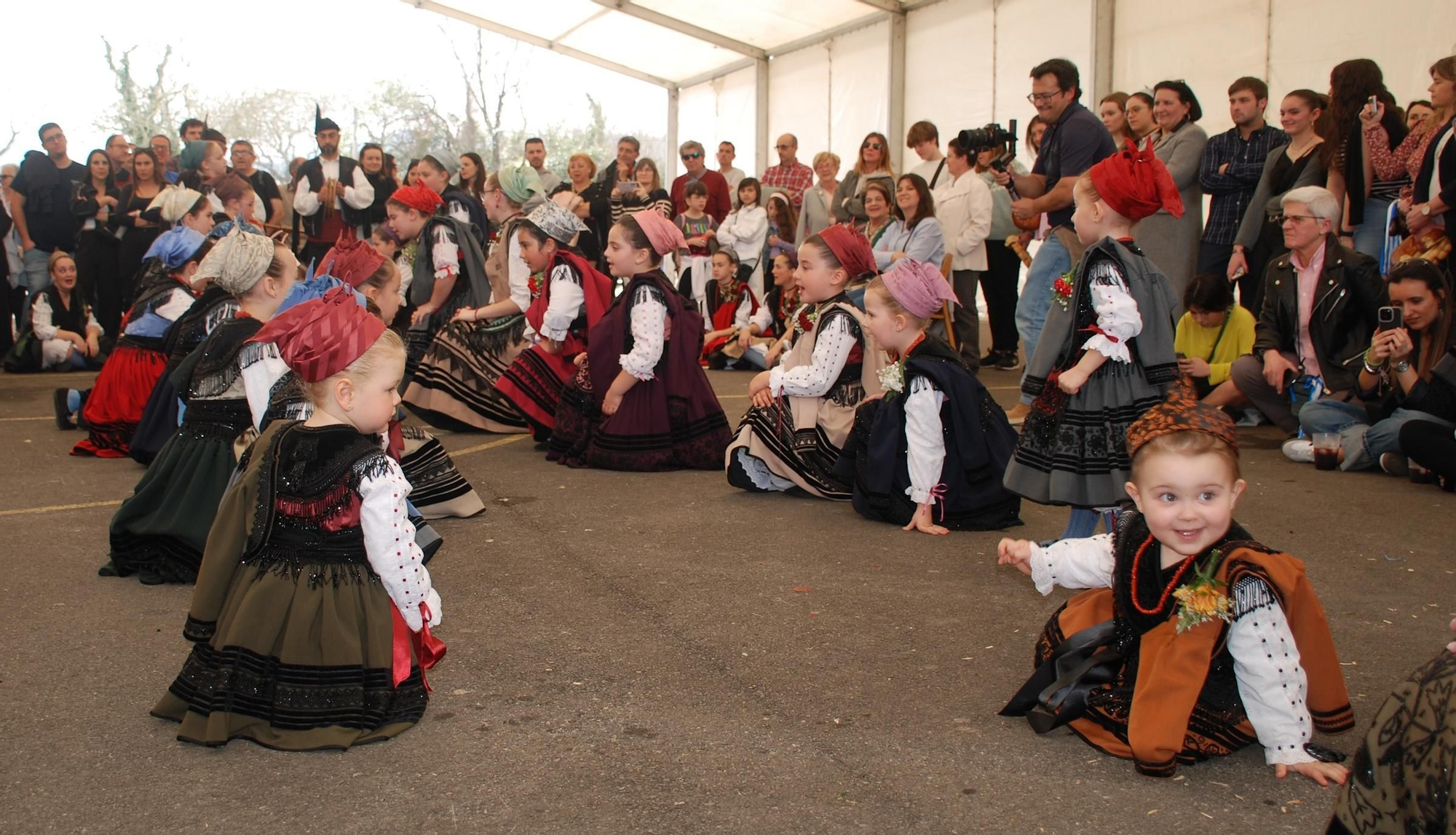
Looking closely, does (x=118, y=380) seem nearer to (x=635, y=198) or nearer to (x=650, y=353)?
(x=650, y=353)

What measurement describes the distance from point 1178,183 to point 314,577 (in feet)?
23.2

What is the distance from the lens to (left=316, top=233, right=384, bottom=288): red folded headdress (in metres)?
5.96

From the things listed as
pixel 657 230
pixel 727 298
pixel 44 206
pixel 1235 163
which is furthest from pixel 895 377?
pixel 44 206

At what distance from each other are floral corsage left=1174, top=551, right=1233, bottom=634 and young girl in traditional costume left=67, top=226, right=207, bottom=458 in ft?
19.4

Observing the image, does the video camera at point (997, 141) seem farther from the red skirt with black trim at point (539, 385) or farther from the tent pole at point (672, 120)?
the tent pole at point (672, 120)

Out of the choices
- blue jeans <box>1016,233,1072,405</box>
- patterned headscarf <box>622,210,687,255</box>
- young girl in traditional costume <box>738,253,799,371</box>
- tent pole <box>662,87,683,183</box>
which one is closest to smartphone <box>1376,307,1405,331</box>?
blue jeans <box>1016,233,1072,405</box>

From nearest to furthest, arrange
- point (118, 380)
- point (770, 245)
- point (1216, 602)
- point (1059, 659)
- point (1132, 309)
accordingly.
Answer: point (1216, 602) < point (1059, 659) < point (1132, 309) < point (118, 380) < point (770, 245)

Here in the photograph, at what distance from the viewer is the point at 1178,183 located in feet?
28.1

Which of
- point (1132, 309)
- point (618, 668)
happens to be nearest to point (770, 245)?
point (1132, 309)

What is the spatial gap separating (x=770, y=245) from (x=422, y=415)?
5272mm

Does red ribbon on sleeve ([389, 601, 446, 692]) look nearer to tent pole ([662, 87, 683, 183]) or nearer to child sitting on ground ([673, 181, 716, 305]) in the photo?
child sitting on ground ([673, 181, 716, 305])

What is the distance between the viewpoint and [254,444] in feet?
10.8

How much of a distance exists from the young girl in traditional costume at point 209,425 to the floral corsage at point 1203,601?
3.05 meters

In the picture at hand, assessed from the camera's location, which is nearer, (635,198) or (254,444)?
(254,444)
